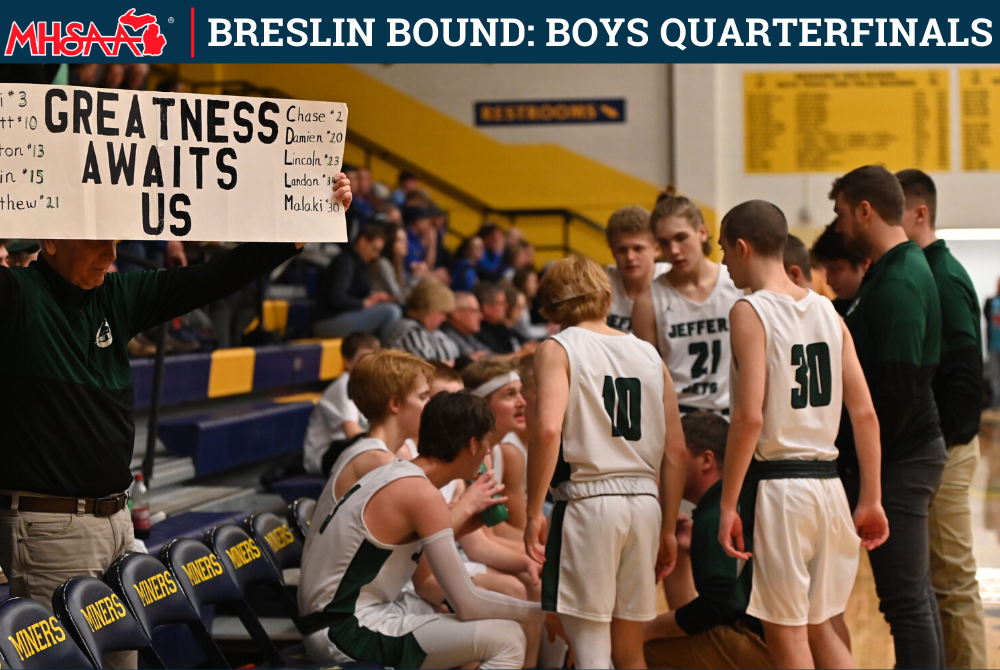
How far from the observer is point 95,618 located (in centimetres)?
233

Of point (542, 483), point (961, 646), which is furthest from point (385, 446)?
point (961, 646)

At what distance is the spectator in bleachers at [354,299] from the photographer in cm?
768

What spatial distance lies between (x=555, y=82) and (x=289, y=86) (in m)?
3.47

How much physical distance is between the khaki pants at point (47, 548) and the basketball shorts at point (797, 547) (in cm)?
167

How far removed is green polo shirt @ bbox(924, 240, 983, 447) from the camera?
10.7 feet

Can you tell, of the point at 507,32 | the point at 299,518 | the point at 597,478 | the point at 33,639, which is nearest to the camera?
the point at 33,639

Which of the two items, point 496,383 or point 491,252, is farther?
point 491,252

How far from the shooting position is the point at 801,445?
277 centimetres

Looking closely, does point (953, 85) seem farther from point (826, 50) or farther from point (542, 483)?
point (542, 483)

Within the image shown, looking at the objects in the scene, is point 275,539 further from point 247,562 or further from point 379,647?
point 379,647

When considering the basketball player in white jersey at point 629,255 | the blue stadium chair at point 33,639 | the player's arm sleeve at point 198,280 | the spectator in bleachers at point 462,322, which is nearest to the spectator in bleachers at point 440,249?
the spectator in bleachers at point 462,322

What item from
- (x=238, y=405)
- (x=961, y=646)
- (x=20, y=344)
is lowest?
(x=961, y=646)

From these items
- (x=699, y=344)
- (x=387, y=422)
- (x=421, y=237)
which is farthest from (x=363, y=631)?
(x=421, y=237)

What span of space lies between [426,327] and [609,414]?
3.34 m
